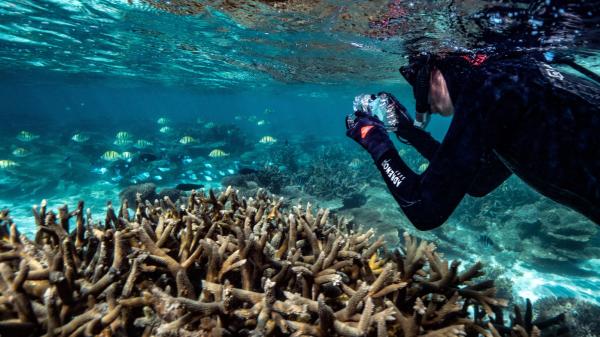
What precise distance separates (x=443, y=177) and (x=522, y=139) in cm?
70

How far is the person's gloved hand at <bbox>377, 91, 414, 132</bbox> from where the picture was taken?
4.54 meters

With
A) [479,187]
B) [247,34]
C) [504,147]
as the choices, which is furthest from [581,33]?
[247,34]

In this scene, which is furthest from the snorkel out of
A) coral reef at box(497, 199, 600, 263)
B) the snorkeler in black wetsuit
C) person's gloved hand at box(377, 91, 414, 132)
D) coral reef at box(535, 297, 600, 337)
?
coral reef at box(497, 199, 600, 263)

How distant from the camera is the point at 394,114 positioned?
15.5ft

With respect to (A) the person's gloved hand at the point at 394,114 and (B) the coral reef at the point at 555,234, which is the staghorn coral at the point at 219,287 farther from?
(B) the coral reef at the point at 555,234

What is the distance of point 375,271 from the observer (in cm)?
302

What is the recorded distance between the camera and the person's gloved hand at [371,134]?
357 cm

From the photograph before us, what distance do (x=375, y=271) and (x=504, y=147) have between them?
65.0 inches

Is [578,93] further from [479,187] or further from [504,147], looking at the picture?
[479,187]

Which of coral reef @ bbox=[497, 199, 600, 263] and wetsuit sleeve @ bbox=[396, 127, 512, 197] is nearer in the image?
wetsuit sleeve @ bbox=[396, 127, 512, 197]

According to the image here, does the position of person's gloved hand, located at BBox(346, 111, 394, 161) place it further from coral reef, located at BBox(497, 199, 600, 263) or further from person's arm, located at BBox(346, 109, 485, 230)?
coral reef, located at BBox(497, 199, 600, 263)

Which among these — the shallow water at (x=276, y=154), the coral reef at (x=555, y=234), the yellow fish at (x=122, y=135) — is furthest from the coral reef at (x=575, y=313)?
the yellow fish at (x=122, y=135)

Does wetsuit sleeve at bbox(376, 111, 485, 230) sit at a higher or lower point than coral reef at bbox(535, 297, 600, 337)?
higher

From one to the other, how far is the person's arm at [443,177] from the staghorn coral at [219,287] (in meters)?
0.41
